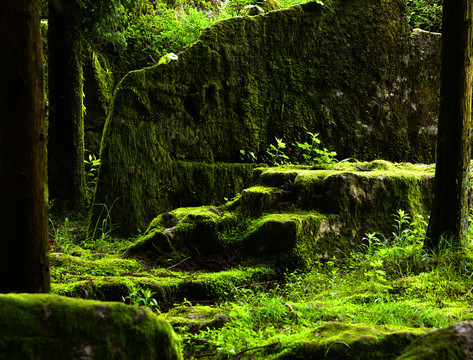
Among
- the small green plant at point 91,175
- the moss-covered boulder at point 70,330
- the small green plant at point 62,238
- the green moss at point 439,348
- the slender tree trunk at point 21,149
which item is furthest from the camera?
the small green plant at point 91,175

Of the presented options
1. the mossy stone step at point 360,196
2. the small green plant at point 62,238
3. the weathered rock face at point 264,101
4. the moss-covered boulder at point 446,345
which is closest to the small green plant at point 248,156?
the weathered rock face at point 264,101

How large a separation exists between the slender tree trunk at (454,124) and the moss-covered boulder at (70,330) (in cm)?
339

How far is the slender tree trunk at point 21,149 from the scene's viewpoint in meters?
1.82

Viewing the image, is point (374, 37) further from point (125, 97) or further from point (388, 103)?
point (125, 97)

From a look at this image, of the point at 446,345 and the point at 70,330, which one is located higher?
the point at 70,330

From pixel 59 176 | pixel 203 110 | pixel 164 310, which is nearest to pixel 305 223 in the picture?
pixel 164 310

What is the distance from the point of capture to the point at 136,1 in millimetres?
6895

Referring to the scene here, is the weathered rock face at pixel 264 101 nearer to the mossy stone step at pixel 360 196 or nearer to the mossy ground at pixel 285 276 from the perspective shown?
the mossy ground at pixel 285 276

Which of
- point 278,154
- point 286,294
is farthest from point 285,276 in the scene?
point 278,154

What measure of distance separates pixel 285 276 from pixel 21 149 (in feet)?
9.98

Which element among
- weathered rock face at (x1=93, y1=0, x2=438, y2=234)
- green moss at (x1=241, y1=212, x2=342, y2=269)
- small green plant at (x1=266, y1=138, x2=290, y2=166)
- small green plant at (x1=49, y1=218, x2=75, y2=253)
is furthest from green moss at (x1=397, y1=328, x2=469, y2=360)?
small green plant at (x1=266, y1=138, x2=290, y2=166)

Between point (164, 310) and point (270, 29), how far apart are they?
5.52 metres

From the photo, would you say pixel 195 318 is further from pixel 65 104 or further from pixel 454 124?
pixel 65 104

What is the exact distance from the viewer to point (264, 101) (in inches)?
284
